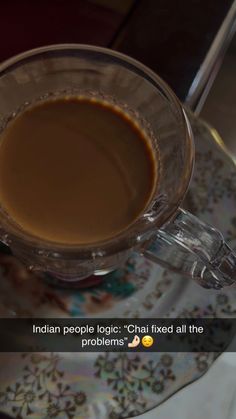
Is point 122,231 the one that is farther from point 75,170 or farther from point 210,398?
point 210,398

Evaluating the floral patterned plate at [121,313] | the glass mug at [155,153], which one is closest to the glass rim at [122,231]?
the glass mug at [155,153]

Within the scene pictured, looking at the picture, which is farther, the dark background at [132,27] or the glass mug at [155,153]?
the dark background at [132,27]

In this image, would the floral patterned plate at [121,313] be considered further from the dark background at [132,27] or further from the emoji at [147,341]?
the dark background at [132,27]

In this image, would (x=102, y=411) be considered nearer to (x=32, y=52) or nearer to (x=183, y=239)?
(x=183, y=239)

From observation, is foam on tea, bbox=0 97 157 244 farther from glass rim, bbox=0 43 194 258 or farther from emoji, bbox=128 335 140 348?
emoji, bbox=128 335 140 348

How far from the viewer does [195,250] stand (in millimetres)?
587

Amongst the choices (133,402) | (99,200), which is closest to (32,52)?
(99,200)

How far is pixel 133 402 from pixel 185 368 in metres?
0.07

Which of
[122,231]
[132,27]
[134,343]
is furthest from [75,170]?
[132,27]

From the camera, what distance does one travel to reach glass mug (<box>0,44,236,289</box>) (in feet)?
1.86

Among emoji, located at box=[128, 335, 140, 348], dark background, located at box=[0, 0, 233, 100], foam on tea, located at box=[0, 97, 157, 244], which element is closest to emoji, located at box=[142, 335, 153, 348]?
emoji, located at box=[128, 335, 140, 348]

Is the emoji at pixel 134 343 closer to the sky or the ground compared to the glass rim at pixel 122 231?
closer to the ground

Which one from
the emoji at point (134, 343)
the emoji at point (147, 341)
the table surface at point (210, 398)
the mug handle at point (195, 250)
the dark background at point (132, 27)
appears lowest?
the table surface at point (210, 398)

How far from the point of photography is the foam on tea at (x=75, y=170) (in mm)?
612
